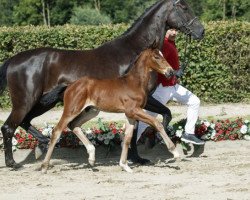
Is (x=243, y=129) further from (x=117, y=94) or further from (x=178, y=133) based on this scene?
(x=117, y=94)

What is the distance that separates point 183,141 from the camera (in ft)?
32.7

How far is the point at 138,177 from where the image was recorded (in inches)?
324

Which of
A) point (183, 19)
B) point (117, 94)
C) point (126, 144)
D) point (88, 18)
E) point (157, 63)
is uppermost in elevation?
point (183, 19)

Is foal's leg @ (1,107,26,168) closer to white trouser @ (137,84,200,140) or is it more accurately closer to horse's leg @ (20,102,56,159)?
horse's leg @ (20,102,56,159)

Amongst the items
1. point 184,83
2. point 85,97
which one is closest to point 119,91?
point 85,97

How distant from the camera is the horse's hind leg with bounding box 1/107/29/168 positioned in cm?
911

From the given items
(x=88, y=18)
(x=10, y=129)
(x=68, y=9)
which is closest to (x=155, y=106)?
(x=10, y=129)

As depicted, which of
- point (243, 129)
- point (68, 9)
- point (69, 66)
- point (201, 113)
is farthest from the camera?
point (68, 9)

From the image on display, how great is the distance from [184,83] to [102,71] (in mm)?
7254

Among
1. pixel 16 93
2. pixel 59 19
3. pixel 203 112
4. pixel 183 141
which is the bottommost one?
pixel 59 19

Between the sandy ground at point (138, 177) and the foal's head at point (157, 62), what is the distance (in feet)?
4.02

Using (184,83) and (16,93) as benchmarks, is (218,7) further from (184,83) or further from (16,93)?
(16,93)

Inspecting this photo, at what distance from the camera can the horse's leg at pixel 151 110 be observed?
9172 millimetres

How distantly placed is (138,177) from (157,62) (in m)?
1.42
